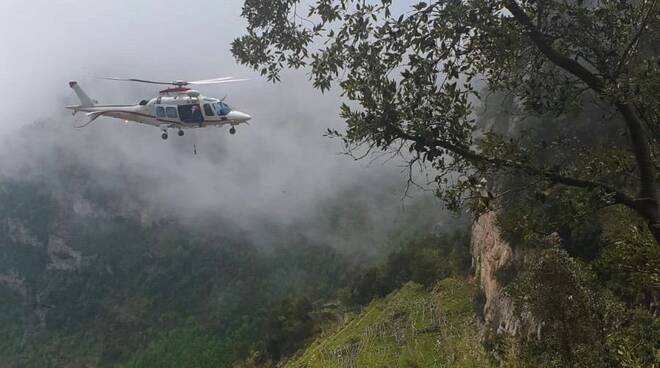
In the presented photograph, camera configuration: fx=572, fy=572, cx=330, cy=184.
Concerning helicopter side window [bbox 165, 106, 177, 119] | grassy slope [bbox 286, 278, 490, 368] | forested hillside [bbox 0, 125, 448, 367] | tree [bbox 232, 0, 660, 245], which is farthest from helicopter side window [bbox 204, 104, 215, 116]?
forested hillside [bbox 0, 125, 448, 367]

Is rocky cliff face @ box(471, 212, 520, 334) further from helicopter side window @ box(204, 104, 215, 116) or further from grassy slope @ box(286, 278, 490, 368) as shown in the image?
helicopter side window @ box(204, 104, 215, 116)

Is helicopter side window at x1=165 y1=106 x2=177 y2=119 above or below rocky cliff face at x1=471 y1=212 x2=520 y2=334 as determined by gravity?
above

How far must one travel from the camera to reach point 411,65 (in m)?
6.96

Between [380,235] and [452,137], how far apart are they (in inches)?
6565

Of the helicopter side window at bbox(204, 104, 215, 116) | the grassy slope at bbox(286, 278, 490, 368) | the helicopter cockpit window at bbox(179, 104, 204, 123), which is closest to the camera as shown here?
the helicopter cockpit window at bbox(179, 104, 204, 123)

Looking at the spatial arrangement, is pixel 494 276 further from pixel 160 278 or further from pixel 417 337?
pixel 160 278

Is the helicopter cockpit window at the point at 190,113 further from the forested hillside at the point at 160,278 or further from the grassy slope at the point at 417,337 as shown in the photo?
the forested hillside at the point at 160,278

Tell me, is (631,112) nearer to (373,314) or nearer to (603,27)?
(603,27)

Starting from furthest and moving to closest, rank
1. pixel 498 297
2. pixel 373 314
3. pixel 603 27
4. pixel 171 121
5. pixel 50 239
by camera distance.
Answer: pixel 50 239 → pixel 373 314 → pixel 498 297 → pixel 171 121 → pixel 603 27

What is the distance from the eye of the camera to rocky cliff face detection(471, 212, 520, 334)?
112 feet

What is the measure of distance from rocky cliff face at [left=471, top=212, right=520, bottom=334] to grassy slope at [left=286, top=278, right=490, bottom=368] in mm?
1981

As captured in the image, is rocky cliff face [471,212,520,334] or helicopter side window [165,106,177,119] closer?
helicopter side window [165,106,177,119]

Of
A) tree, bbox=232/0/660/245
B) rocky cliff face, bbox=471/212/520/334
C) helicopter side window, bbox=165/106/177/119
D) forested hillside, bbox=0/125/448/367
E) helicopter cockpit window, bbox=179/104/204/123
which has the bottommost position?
tree, bbox=232/0/660/245

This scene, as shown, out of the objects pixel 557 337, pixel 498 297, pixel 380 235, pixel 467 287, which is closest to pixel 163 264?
pixel 380 235
